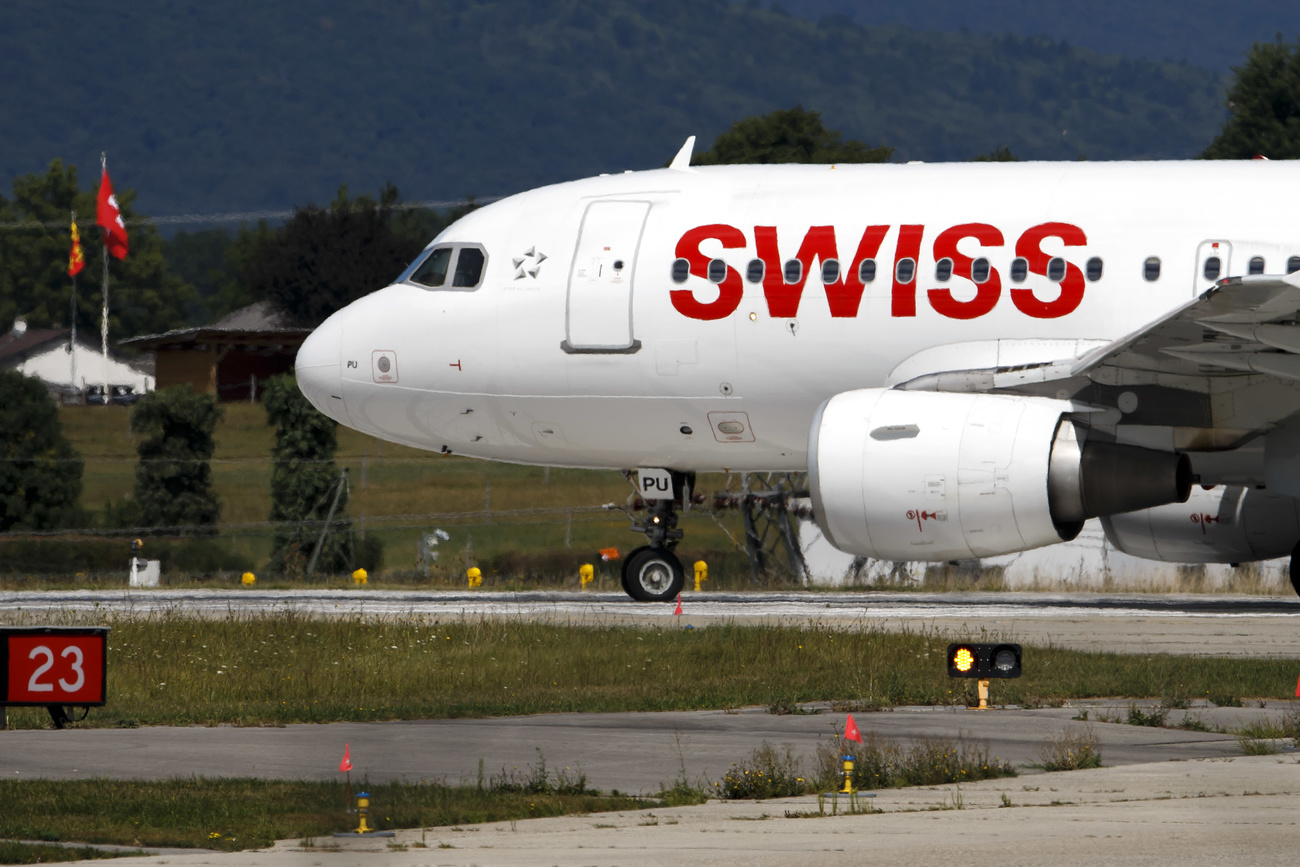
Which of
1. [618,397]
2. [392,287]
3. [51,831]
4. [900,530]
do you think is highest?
[392,287]

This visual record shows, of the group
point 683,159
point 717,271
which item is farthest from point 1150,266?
point 683,159

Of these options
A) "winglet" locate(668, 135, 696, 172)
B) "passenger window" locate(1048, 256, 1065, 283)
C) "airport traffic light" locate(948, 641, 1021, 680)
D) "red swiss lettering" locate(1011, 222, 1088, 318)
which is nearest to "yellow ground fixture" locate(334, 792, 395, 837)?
"airport traffic light" locate(948, 641, 1021, 680)

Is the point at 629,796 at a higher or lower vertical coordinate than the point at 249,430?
lower

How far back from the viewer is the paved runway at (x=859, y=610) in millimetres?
18312

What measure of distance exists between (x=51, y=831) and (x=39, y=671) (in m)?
4.29

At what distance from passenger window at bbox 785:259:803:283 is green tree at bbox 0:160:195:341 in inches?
3931

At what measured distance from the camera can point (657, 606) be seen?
22.7 m

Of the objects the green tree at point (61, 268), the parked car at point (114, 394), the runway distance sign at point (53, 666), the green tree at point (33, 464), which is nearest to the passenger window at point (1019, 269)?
the runway distance sign at point (53, 666)

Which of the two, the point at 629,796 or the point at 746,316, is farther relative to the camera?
the point at 746,316

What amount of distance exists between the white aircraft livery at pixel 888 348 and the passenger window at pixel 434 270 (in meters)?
0.04

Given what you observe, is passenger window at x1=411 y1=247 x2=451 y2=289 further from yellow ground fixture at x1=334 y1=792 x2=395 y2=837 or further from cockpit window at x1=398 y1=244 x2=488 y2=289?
yellow ground fixture at x1=334 y1=792 x2=395 y2=837

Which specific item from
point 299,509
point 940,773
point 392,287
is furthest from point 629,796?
point 299,509

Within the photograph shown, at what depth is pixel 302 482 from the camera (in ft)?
125

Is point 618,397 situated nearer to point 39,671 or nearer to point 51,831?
point 39,671
